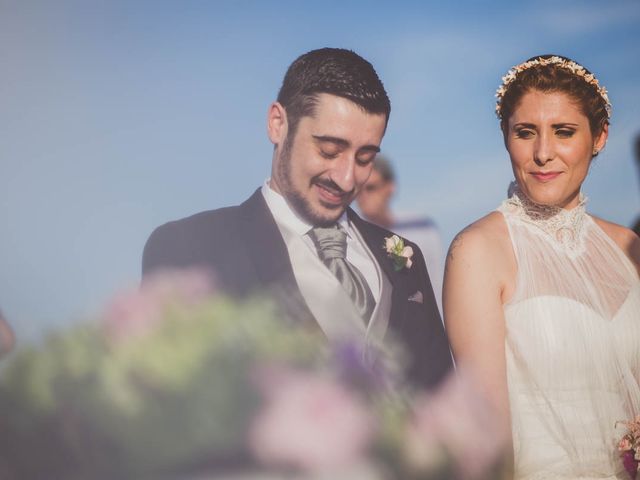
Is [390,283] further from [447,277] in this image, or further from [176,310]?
[176,310]

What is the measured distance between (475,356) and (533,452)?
32 cm

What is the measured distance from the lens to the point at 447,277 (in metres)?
2.28

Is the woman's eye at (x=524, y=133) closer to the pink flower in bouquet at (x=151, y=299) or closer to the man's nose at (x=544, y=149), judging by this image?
the man's nose at (x=544, y=149)

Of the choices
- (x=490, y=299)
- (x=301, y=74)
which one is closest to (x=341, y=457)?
(x=490, y=299)

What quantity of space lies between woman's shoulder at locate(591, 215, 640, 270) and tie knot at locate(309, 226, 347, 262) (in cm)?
98

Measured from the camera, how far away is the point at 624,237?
8.41 feet

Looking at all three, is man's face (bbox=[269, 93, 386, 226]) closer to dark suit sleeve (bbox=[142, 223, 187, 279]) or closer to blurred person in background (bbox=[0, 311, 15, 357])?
dark suit sleeve (bbox=[142, 223, 187, 279])

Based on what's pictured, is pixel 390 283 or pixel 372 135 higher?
pixel 372 135

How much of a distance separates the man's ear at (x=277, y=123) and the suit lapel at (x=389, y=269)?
0.29 m

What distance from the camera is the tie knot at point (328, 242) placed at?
2102 millimetres

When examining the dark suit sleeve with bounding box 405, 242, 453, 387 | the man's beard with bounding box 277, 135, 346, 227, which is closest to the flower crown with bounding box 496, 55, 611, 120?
the dark suit sleeve with bounding box 405, 242, 453, 387

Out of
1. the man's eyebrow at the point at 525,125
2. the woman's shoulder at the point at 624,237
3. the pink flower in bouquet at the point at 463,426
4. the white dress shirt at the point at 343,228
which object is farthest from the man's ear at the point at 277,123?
the woman's shoulder at the point at 624,237

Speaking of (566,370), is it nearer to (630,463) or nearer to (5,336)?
(630,463)

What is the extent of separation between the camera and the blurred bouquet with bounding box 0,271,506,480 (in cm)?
181
